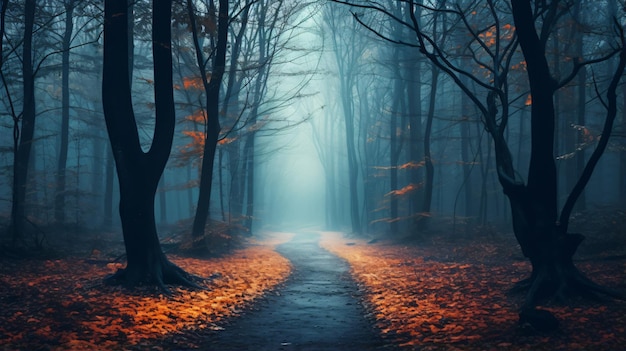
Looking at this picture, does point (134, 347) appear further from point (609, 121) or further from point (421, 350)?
point (609, 121)

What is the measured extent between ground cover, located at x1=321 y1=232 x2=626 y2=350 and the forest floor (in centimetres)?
2

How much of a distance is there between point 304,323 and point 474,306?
2.86 meters

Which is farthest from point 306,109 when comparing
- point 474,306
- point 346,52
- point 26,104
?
point 474,306

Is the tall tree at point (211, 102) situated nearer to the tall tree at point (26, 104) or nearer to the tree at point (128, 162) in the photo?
the tree at point (128, 162)

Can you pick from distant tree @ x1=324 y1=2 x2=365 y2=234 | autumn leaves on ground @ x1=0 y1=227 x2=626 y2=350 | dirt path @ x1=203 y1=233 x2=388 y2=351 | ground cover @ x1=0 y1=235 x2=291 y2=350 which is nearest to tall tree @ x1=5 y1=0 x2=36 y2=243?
autumn leaves on ground @ x1=0 y1=227 x2=626 y2=350

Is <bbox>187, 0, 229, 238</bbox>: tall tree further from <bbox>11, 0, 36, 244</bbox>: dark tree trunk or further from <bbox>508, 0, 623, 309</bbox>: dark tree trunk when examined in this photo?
<bbox>508, 0, 623, 309</bbox>: dark tree trunk

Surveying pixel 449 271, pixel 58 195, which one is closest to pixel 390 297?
pixel 449 271

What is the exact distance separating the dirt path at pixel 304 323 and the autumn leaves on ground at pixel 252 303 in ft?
0.94

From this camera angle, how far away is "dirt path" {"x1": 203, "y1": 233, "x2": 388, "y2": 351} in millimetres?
6254

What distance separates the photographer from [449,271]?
12.3m

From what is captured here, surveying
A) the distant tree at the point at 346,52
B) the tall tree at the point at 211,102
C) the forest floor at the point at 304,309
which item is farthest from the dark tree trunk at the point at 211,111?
the distant tree at the point at 346,52

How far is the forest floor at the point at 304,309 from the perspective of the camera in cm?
589

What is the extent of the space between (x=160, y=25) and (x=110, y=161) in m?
18.8

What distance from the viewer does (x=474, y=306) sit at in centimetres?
784
